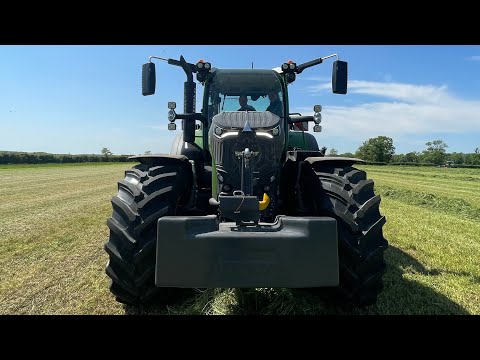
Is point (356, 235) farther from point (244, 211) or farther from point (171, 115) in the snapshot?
point (171, 115)

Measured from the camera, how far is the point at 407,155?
93938 millimetres

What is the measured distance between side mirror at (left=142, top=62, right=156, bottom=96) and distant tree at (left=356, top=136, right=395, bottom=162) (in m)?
91.3

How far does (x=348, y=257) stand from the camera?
354 cm

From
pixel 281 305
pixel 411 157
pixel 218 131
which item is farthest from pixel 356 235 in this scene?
pixel 411 157

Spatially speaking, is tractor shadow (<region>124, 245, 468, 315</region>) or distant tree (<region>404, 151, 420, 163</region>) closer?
tractor shadow (<region>124, 245, 468, 315</region>)

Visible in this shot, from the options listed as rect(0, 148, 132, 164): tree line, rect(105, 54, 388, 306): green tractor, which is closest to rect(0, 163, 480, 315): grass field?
rect(105, 54, 388, 306): green tractor

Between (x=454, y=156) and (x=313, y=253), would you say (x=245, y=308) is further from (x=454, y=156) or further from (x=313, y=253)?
(x=454, y=156)

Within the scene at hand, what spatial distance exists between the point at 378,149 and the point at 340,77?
103 m

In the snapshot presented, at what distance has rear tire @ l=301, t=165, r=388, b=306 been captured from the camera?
138 inches

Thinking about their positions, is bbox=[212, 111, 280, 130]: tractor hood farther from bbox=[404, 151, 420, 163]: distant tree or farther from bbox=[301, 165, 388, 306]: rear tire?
bbox=[404, 151, 420, 163]: distant tree

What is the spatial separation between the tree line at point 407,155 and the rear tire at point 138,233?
76555mm

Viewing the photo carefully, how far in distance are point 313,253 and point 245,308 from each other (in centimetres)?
118

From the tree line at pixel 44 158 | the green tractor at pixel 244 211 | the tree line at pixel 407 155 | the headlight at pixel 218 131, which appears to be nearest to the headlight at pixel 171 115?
the green tractor at pixel 244 211

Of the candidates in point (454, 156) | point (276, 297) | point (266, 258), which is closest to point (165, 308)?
point (276, 297)
